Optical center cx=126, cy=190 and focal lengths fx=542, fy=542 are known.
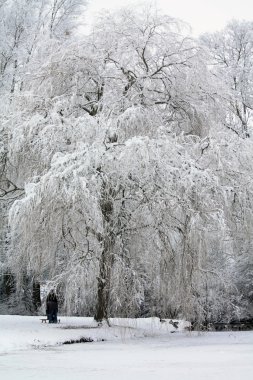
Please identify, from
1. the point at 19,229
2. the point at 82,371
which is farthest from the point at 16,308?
the point at 82,371

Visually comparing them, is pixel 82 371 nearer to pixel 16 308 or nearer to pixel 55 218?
pixel 55 218

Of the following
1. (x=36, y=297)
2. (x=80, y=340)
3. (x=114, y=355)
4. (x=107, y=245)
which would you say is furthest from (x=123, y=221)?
(x=36, y=297)

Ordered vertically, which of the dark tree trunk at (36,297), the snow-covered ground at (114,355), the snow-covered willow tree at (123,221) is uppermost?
the snow-covered willow tree at (123,221)

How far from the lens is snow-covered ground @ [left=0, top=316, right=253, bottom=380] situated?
239 inches

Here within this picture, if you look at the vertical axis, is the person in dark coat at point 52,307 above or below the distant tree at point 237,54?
below

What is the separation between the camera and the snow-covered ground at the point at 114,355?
6066mm

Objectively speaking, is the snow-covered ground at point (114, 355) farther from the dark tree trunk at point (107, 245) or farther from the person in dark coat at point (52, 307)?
the dark tree trunk at point (107, 245)

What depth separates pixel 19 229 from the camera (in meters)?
10.2

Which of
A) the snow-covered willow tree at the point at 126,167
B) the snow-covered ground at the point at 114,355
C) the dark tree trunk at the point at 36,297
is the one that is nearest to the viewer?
the snow-covered ground at the point at 114,355

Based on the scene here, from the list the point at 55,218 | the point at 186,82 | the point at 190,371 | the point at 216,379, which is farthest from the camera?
the point at 186,82

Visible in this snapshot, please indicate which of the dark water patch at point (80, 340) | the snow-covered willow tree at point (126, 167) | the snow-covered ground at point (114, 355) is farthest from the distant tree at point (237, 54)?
the dark water patch at point (80, 340)

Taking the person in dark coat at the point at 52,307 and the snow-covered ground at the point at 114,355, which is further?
the person in dark coat at the point at 52,307

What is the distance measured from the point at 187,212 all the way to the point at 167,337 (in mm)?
3392

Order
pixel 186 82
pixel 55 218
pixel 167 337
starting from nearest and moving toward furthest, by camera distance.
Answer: pixel 55 218, pixel 167 337, pixel 186 82
